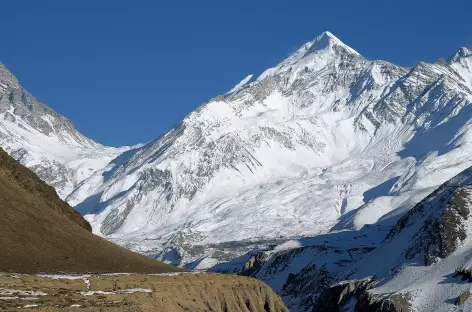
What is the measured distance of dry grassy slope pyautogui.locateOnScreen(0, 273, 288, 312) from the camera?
141 ft

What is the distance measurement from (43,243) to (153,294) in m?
16.9

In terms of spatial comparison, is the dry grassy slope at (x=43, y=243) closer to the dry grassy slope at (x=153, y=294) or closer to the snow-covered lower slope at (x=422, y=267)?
the dry grassy slope at (x=153, y=294)

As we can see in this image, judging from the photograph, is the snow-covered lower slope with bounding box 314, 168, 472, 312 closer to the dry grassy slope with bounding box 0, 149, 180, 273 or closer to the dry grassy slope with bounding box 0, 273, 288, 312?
the dry grassy slope with bounding box 0, 273, 288, 312

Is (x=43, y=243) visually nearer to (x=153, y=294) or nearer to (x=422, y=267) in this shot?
(x=153, y=294)

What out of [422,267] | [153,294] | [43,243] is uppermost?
[43,243]

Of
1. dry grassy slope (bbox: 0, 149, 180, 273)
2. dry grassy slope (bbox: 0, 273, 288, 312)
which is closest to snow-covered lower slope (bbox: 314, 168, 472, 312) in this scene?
dry grassy slope (bbox: 0, 273, 288, 312)

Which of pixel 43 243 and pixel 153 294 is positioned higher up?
pixel 43 243

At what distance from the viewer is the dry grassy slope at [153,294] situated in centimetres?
4297

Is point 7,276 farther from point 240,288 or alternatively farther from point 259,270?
point 259,270

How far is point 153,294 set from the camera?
50.4 m

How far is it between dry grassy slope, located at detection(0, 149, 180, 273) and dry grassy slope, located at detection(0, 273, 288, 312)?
6.27m

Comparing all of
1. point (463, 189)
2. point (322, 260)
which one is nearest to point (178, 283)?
point (463, 189)

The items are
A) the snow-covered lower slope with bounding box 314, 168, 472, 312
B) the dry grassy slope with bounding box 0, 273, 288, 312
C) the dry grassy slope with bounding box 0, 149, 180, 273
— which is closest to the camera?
the dry grassy slope with bounding box 0, 273, 288, 312

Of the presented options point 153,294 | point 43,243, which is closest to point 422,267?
point 43,243
